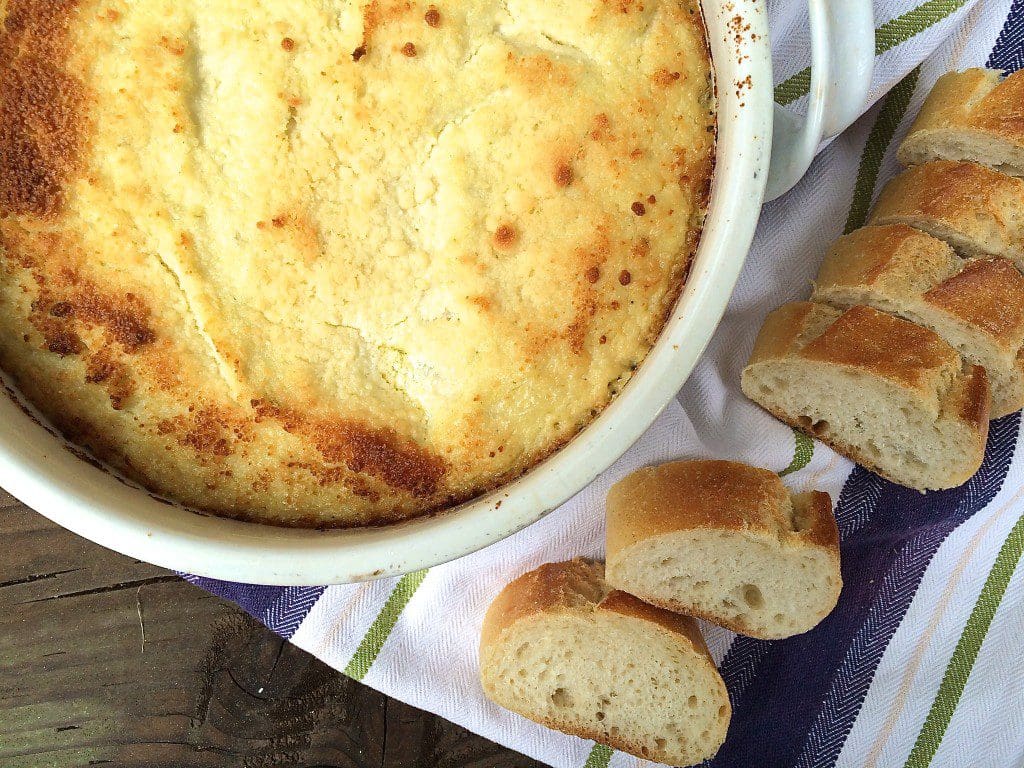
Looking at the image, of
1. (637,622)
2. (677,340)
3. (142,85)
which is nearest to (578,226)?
(677,340)

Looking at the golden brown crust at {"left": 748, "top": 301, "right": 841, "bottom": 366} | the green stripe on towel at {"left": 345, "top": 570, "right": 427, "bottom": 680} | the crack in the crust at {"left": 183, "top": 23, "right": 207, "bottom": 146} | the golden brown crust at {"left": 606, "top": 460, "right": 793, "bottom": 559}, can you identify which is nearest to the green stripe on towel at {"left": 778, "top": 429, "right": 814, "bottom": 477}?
the golden brown crust at {"left": 606, "top": 460, "right": 793, "bottom": 559}

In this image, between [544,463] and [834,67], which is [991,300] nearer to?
[834,67]

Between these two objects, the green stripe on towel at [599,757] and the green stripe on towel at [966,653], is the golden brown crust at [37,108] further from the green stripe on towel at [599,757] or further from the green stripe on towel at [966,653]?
the green stripe on towel at [966,653]

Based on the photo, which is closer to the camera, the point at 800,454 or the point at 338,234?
the point at 338,234

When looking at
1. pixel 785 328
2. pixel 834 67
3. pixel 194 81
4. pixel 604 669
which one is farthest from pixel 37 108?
pixel 604 669

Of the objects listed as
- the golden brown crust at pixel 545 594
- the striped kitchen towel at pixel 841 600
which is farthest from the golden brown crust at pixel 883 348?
the golden brown crust at pixel 545 594

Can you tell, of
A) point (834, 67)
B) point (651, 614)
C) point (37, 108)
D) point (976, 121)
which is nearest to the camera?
point (37, 108)

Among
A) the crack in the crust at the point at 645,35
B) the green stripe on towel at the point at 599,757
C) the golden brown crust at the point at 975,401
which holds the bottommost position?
the green stripe on towel at the point at 599,757
